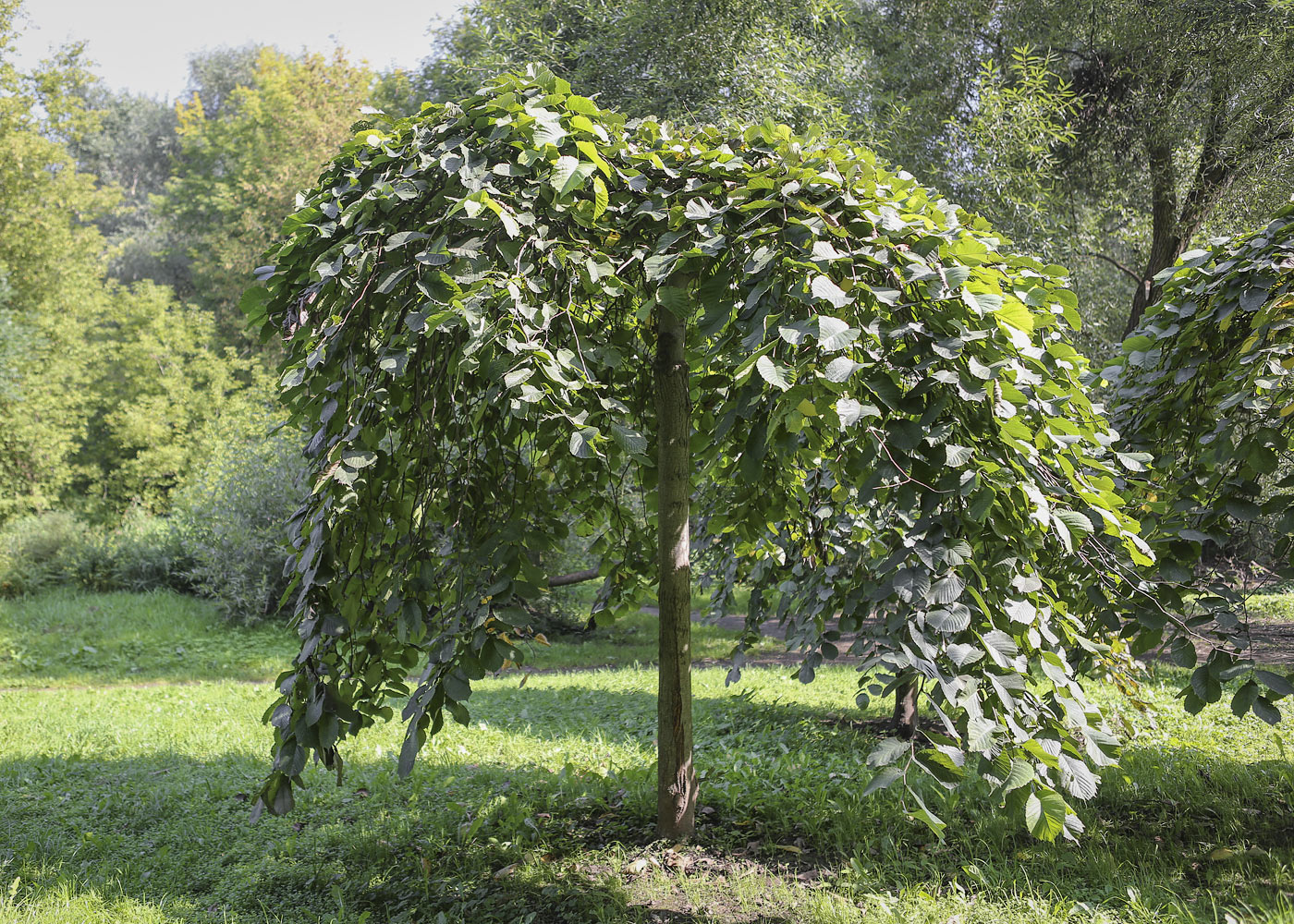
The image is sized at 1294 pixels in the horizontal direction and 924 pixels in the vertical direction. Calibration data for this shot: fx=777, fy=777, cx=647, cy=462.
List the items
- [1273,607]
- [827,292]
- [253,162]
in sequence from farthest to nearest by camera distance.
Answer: [253,162]
[1273,607]
[827,292]

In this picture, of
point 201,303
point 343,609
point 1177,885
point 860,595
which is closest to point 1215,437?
point 860,595

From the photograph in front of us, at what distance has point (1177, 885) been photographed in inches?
102

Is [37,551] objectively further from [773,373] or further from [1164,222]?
[1164,222]

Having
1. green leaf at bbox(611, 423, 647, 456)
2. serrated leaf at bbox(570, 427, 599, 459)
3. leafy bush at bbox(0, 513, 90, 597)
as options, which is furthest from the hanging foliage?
leafy bush at bbox(0, 513, 90, 597)

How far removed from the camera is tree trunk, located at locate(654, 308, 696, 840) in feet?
9.29

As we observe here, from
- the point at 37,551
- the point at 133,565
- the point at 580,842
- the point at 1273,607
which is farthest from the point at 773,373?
the point at 37,551

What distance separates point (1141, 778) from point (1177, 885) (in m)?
1.14

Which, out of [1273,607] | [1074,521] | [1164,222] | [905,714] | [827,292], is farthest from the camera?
[1273,607]

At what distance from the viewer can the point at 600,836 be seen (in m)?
3.08

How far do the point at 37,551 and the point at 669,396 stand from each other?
1404 cm

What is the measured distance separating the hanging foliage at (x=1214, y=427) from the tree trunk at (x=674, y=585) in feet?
4.77

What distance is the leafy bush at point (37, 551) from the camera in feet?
39.3

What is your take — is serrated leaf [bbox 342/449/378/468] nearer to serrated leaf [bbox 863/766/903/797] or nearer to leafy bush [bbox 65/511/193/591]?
serrated leaf [bbox 863/766/903/797]

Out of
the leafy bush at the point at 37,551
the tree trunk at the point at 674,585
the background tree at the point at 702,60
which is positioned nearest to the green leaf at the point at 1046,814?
the tree trunk at the point at 674,585
